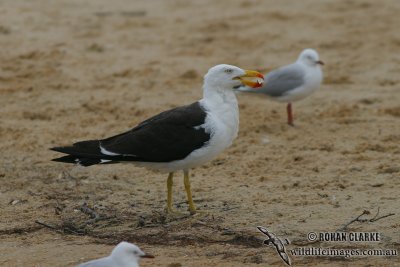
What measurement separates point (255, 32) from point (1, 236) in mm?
6538

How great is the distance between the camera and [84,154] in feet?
21.5

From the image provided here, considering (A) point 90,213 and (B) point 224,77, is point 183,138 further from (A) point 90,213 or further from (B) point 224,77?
(A) point 90,213

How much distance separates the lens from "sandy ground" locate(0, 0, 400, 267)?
20.3ft

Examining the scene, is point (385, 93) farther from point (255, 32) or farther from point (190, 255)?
point (190, 255)

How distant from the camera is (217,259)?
566 cm

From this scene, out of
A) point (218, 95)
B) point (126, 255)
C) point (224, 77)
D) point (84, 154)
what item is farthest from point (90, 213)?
point (126, 255)

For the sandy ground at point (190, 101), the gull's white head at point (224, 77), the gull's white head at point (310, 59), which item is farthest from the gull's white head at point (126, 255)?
the gull's white head at point (310, 59)

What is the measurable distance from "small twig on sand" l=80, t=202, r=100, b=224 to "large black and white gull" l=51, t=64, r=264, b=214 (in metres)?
0.34

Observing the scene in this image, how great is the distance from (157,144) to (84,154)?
0.51 metres

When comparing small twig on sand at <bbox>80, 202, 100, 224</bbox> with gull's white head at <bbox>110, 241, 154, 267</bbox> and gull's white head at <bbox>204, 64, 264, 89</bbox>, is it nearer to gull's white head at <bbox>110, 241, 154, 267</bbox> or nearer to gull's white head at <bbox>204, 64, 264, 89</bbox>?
gull's white head at <bbox>204, 64, 264, 89</bbox>

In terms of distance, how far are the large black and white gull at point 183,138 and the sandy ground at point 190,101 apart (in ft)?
1.32

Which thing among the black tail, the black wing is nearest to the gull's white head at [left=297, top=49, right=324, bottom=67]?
the black wing

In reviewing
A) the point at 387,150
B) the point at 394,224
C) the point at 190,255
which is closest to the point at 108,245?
the point at 190,255

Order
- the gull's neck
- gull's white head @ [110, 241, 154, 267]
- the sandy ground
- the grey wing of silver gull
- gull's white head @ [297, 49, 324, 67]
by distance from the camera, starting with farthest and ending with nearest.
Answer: gull's white head @ [297, 49, 324, 67], the grey wing of silver gull, the gull's neck, the sandy ground, gull's white head @ [110, 241, 154, 267]
